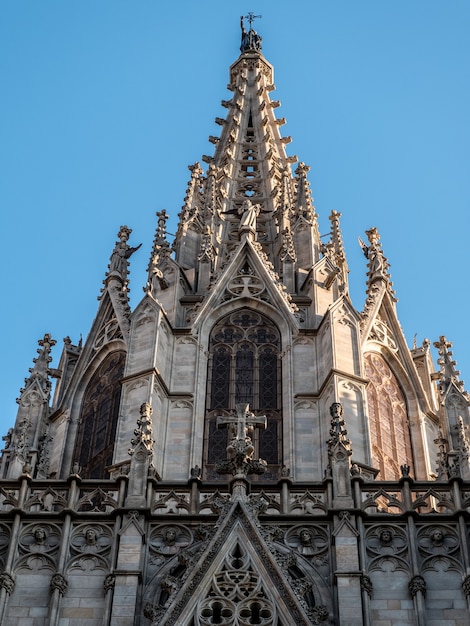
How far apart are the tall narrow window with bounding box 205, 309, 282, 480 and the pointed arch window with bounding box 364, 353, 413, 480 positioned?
232 cm

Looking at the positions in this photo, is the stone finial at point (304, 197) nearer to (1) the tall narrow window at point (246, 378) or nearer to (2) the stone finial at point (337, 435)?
(1) the tall narrow window at point (246, 378)

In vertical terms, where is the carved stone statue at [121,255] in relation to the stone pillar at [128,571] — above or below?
above

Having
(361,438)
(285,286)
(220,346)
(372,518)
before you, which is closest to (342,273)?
(285,286)

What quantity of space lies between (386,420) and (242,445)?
26.4 feet

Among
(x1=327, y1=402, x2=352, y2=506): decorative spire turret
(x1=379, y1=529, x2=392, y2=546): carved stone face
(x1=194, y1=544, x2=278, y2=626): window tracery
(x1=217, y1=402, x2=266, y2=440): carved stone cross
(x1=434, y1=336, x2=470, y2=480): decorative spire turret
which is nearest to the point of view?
(x1=194, y1=544, x2=278, y2=626): window tracery

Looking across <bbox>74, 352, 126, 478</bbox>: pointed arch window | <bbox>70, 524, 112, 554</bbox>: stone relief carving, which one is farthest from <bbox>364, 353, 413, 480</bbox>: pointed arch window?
<bbox>70, 524, 112, 554</bbox>: stone relief carving

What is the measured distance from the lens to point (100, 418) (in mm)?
36031

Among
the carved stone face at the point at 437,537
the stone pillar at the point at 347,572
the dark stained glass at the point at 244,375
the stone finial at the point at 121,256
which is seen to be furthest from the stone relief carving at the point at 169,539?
the stone finial at the point at 121,256

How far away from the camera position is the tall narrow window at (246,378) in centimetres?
3344

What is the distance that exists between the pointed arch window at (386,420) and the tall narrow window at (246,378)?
2322mm

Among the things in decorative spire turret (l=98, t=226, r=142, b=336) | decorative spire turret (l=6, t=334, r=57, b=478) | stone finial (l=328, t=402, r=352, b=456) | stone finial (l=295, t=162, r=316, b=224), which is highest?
stone finial (l=295, t=162, r=316, b=224)

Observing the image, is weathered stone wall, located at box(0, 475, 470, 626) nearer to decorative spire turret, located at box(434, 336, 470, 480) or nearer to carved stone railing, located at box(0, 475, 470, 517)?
carved stone railing, located at box(0, 475, 470, 517)

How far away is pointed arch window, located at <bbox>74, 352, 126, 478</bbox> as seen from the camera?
34.6 metres

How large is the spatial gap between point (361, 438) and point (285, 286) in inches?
274
